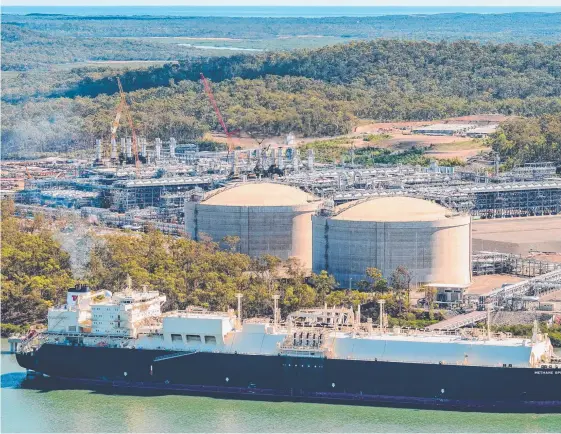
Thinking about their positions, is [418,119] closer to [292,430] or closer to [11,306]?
[11,306]

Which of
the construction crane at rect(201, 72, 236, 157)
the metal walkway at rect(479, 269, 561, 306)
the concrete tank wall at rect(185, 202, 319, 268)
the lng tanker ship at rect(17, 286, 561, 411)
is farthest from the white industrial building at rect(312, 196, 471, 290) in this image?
the construction crane at rect(201, 72, 236, 157)

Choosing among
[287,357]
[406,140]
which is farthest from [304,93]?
[287,357]

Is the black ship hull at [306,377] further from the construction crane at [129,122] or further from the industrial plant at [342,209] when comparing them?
the construction crane at [129,122]

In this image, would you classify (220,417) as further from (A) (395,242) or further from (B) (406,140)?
(B) (406,140)

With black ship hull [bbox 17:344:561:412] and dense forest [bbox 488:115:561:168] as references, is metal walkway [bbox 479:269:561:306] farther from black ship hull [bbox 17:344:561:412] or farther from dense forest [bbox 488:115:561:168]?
dense forest [bbox 488:115:561:168]

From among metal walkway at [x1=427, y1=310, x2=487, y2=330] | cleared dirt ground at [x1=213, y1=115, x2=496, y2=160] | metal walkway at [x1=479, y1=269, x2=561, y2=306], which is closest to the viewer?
metal walkway at [x1=427, y1=310, x2=487, y2=330]

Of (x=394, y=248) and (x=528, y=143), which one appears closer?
(x=394, y=248)

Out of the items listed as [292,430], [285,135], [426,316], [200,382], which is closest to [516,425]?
[292,430]
